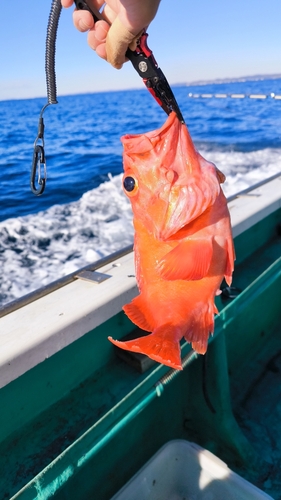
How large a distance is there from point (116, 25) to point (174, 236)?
55cm

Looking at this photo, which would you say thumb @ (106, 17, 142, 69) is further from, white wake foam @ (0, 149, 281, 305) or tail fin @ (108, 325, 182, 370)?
white wake foam @ (0, 149, 281, 305)

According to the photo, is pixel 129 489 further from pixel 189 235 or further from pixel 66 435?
pixel 189 235

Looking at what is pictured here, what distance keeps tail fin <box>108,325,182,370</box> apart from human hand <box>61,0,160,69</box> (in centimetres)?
73

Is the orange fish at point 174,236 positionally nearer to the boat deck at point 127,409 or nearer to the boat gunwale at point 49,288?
the boat deck at point 127,409

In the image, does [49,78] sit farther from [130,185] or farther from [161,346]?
[161,346]

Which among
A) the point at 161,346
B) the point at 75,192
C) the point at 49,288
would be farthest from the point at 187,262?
the point at 75,192

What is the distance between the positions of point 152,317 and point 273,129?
16862mm

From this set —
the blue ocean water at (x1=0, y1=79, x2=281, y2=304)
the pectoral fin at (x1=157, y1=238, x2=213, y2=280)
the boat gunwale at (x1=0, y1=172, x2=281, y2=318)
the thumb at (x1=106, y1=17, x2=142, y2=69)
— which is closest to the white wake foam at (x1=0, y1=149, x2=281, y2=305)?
the blue ocean water at (x1=0, y1=79, x2=281, y2=304)

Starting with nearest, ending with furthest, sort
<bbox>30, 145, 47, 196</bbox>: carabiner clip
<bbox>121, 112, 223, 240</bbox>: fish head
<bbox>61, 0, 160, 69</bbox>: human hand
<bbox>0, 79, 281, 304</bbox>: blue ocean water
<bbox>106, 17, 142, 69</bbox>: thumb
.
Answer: <bbox>61, 0, 160, 69</bbox>: human hand
<bbox>106, 17, 142, 69</bbox>: thumb
<bbox>121, 112, 223, 240</bbox>: fish head
<bbox>30, 145, 47, 196</bbox>: carabiner clip
<bbox>0, 79, 281, 304</bbox>: blue ocean water

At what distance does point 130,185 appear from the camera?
1.16 meters

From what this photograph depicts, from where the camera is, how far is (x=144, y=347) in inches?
38.7

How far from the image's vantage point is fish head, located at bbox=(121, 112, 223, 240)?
1062mm

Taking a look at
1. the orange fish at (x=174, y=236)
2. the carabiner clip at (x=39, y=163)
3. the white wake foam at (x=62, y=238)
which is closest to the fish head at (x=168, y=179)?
the orange fish at (x=174, y=236)

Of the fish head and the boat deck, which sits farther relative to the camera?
the boat deck
